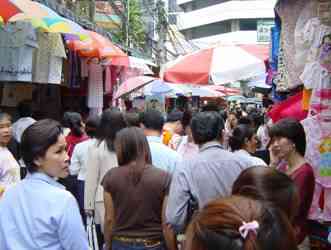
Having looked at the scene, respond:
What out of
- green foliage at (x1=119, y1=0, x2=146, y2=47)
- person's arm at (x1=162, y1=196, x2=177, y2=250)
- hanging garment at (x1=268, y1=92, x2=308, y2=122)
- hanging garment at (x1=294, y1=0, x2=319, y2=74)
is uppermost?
green foliage at (x1=119, y1=0, x2=146, y2=47)

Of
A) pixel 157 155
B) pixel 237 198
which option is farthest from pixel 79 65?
pixel 237 198

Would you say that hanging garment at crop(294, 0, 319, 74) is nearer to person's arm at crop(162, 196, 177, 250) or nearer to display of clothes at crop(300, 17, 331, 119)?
display of clothes at crop(300, 17, 331, 119)

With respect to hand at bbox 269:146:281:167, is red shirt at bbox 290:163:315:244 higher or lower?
lower

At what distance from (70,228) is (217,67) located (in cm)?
461

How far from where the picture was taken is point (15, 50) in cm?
691

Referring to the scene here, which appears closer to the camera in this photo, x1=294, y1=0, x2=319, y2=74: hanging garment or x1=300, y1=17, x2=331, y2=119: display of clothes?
x1=300, y1=17, x2=331, y2=119: display of clothes

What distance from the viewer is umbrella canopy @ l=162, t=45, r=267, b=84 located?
7074 millimetres

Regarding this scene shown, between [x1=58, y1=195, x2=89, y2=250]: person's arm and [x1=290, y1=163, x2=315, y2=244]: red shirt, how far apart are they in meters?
1.40

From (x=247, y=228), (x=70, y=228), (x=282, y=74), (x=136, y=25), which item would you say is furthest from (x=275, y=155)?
(x=136, y=25)

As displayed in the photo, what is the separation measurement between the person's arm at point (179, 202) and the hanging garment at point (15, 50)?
371 centimetres

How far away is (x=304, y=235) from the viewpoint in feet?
12.3

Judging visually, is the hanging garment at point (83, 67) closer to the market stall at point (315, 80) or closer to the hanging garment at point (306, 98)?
the market stall at point (315, 80)

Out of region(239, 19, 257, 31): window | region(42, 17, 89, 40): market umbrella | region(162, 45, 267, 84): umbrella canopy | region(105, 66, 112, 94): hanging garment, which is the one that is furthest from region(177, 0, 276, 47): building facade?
region(42, 17, 89, 40): market umbrella

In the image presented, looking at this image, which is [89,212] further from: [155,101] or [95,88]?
[155,101]
